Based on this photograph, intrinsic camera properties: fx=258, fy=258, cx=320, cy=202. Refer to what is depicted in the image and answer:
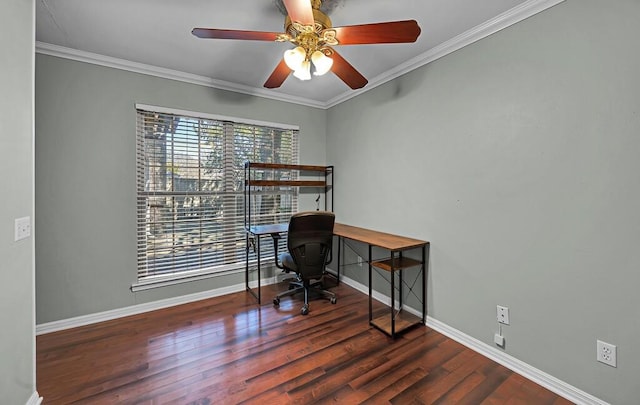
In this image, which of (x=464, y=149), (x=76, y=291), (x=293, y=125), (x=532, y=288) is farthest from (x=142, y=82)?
(x=532, y=288)

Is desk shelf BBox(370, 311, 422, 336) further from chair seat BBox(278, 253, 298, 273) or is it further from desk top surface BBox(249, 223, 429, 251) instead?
chair seat BBox(278, 253, 298, 273)

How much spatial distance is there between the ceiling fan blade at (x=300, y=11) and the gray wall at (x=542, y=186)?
4.94 feet

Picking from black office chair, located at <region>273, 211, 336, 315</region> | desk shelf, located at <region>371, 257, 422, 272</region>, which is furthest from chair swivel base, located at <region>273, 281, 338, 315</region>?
desk shelf, located at <region>371, 257, 422, 272</region>

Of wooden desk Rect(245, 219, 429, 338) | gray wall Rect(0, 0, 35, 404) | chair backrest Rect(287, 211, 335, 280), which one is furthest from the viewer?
chair backrest Rect(287, 211, 335, 280)

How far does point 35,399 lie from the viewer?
1492 mm

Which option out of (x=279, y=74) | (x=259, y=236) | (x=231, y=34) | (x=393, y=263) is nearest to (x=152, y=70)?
(x=279, y=74)

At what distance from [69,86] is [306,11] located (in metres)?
2.43

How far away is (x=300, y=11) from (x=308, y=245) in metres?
1.99

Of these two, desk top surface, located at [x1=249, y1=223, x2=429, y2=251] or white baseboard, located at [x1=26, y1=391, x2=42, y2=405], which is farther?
desk top surface, located at [x1=249, y1=223, x2=429, y2=251]

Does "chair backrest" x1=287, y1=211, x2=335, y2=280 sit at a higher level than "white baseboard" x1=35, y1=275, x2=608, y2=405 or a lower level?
higher

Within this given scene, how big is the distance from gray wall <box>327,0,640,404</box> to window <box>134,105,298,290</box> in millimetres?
2050

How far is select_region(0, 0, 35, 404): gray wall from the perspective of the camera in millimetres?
1217

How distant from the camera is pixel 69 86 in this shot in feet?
7.65

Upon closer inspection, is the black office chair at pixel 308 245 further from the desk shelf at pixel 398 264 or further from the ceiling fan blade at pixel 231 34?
the ceiling fan blade at pixel 231 34
